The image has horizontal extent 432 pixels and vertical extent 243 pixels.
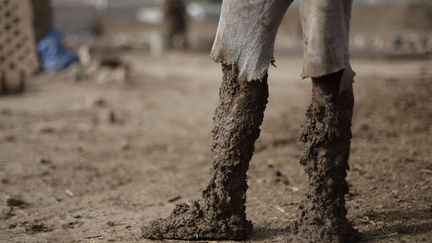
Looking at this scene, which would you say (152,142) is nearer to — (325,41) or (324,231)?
(324,231)

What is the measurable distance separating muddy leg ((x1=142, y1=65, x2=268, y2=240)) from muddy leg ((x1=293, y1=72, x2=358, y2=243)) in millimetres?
259

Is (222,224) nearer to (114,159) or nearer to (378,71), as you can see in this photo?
(114,159)

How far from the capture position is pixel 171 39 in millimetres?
17672

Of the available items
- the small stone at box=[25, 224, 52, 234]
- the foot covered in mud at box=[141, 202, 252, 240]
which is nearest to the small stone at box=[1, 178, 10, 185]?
the small stone at box=[25, 224, 52, 234]

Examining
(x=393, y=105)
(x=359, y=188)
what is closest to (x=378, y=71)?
(x=393, y=105)

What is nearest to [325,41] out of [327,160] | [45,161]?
[327,160]

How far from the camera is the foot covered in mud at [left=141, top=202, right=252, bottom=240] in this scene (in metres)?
2.96

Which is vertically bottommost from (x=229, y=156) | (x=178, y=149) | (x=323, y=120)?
(x=178, y=149)

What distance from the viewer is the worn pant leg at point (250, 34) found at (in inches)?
113

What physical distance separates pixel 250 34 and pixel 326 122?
0.51m

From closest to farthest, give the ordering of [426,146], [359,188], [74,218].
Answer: [74,218] → [359,188] → [426,146]

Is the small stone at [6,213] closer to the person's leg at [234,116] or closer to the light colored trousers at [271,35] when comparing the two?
the person's leg at [234,116]

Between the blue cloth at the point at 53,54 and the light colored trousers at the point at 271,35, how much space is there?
9557 millimetres

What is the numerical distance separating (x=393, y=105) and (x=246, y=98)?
474cm
